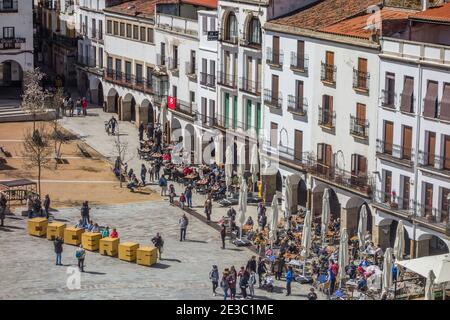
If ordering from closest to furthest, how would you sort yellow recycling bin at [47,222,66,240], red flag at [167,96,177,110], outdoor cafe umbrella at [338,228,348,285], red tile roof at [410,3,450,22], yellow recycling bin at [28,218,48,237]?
outdoor cafe umbrella at [338,228,348,285] → red tile roof at [410,3,450,22] → yellow recycling bin at [47,222,66,240] → yellow recycling bin at [28,218,48,237] → red flag at [167,96,177,110]

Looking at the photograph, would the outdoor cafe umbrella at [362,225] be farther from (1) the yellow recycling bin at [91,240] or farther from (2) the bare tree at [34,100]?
(2) the bare tree at [34,100]

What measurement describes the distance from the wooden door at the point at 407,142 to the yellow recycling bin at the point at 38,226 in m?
23.7

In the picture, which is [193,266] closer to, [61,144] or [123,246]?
[123,246]

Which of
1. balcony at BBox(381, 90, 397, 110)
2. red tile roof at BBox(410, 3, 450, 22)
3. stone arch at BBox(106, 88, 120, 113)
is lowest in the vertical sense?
stone arch at BBox(106, 88, 120, 113)

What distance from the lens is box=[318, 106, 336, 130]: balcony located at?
229 ft

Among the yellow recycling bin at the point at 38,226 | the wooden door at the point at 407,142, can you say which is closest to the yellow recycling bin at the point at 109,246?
the yellow recycling bin at the point at 38,226

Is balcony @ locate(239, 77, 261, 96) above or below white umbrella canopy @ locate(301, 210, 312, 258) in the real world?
above

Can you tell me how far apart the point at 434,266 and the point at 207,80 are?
4335cm

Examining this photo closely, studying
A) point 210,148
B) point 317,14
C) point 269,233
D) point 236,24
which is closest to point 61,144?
point 210,148

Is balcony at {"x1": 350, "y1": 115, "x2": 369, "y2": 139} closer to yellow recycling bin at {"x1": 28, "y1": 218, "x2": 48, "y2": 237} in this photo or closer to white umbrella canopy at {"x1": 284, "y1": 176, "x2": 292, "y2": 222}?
white umbrella canopy at {"x1": 284, "y1": 176, "x2": 292, "y2": 222}

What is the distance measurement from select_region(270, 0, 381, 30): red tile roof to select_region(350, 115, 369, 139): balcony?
8.16m

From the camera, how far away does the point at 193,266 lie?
5997cm

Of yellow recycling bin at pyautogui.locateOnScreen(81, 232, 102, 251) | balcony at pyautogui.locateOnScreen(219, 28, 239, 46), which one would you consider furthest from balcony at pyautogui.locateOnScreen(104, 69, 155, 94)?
yellow recycling bin at pyautogui.locateOnScreen(81, 232, 102, 251)

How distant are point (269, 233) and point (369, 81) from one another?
11889 millimetres
